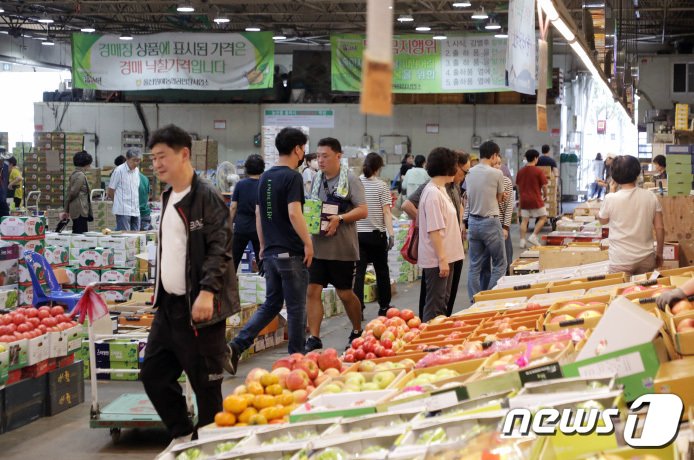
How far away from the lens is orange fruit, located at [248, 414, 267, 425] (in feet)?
12.7

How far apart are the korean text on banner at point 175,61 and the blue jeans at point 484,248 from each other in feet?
31.2

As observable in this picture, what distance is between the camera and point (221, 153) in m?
28.7

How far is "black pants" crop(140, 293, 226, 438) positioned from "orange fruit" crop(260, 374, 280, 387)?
1.52 ft

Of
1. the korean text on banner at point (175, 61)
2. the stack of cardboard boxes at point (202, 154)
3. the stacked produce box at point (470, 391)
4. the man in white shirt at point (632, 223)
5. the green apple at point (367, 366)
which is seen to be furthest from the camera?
the stack of cardboard boxes at point (202, 154)

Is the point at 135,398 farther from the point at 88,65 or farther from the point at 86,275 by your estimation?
the point at 88,65

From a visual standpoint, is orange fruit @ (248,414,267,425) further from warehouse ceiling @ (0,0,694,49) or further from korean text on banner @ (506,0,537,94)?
warehouse ceiling @ (0,0,694,49)

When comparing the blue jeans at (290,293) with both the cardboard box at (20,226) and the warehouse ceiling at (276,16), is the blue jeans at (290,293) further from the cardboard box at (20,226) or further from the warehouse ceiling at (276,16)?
the warehouse ceiling at (276,16)

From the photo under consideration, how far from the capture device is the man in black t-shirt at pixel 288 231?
22.9 ft

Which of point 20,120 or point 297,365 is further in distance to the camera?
Answer: point 20,120

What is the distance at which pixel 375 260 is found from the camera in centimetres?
1000

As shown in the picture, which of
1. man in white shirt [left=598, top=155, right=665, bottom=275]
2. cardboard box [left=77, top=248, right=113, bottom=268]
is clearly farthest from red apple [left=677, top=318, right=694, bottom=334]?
cardboard box [left=77, top=248, right=113, bottom=268]

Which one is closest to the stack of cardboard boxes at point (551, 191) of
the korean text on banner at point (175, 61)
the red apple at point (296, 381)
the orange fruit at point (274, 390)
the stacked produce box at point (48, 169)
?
the korean text on banner at point (175, 61)

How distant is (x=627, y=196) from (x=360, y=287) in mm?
3358

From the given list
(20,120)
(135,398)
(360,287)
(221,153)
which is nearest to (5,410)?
(135,398)
